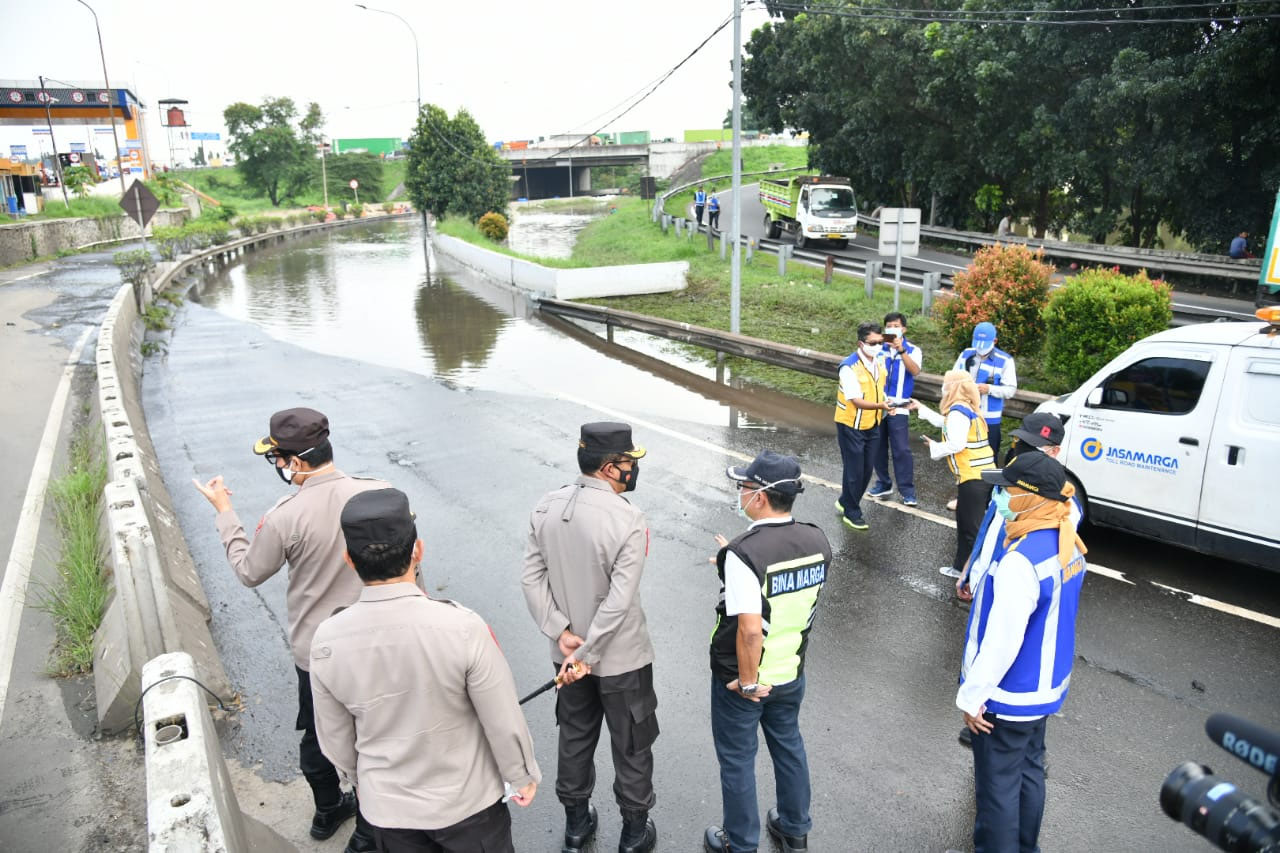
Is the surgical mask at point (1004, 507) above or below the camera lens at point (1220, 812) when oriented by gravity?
below

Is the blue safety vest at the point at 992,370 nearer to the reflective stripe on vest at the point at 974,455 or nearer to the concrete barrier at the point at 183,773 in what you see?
the reflective stripe on vest at the point at 974,455

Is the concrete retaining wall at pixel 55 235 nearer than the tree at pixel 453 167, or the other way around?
the concrete retaining wall at pixel 55 235

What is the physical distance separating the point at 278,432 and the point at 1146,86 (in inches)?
898

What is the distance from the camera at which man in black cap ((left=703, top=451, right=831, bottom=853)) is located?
140 inches

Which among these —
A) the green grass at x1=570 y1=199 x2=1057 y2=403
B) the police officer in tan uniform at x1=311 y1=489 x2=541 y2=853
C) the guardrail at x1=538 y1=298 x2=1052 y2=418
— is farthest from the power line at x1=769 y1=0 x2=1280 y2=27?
the police officer in tan uniform at x1=311 y1=489 x2=541 y2=853

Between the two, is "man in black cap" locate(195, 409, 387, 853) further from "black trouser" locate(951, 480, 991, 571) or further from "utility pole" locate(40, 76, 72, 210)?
"utility pole" locate(40, 76, 72, 210)

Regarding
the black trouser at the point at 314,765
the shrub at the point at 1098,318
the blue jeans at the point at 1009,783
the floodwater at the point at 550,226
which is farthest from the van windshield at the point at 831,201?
the black trouser at the point at 314,765

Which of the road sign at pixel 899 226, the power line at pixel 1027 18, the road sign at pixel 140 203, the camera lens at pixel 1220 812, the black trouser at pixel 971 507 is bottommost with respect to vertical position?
the black trouser at pixel 971 507

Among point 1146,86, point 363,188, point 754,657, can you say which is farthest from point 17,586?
point 363,188

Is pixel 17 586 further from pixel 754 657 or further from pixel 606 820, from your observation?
pixel 754 657

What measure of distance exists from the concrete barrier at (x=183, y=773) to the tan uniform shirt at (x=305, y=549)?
50 cm

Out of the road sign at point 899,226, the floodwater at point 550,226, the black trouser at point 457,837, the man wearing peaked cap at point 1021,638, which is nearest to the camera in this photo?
the black trouser at point 457,837

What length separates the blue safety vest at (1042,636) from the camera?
3.48 meters

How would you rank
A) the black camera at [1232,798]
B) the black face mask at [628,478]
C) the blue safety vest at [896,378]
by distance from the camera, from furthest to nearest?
the blue safety vest at [896,378]
the black face mask at [628,478]
the black camera at [1232,798]
